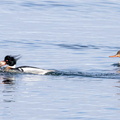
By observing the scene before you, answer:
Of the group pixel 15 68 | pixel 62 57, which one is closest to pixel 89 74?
pixel 15 68

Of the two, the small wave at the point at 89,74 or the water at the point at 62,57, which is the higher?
the water at the point at 62,57

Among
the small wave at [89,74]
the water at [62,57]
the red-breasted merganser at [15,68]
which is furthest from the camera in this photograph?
the red-breasted merganser at [15,68]

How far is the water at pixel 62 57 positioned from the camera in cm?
1362

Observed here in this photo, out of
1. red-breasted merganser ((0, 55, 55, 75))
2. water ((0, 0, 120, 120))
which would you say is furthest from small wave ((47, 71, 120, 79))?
red-breasted merganser ((0, 55, 55, 75))

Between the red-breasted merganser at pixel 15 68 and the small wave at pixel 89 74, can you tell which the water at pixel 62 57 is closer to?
the small wave at pixel 89 74

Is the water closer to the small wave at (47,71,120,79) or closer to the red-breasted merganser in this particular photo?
the small wave at (47,71,120,79)

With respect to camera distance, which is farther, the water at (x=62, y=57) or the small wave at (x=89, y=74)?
the small wave at (x=89, y=74)

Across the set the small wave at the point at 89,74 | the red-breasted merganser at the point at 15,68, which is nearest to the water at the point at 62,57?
the small wave at the point at 89,74

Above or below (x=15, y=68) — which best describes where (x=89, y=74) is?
below

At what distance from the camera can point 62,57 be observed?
22.5 meters

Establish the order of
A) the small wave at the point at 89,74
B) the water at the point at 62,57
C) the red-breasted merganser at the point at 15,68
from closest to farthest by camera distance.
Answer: the water at the point at 62,57 < the small wave at the point at 89,74 < the red-breasted merganser at the point at 15,68

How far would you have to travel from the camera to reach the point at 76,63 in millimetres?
21234

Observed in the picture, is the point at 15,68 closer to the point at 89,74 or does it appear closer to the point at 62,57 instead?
the point at 89,74

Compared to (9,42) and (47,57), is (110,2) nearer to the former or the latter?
(9,42)
